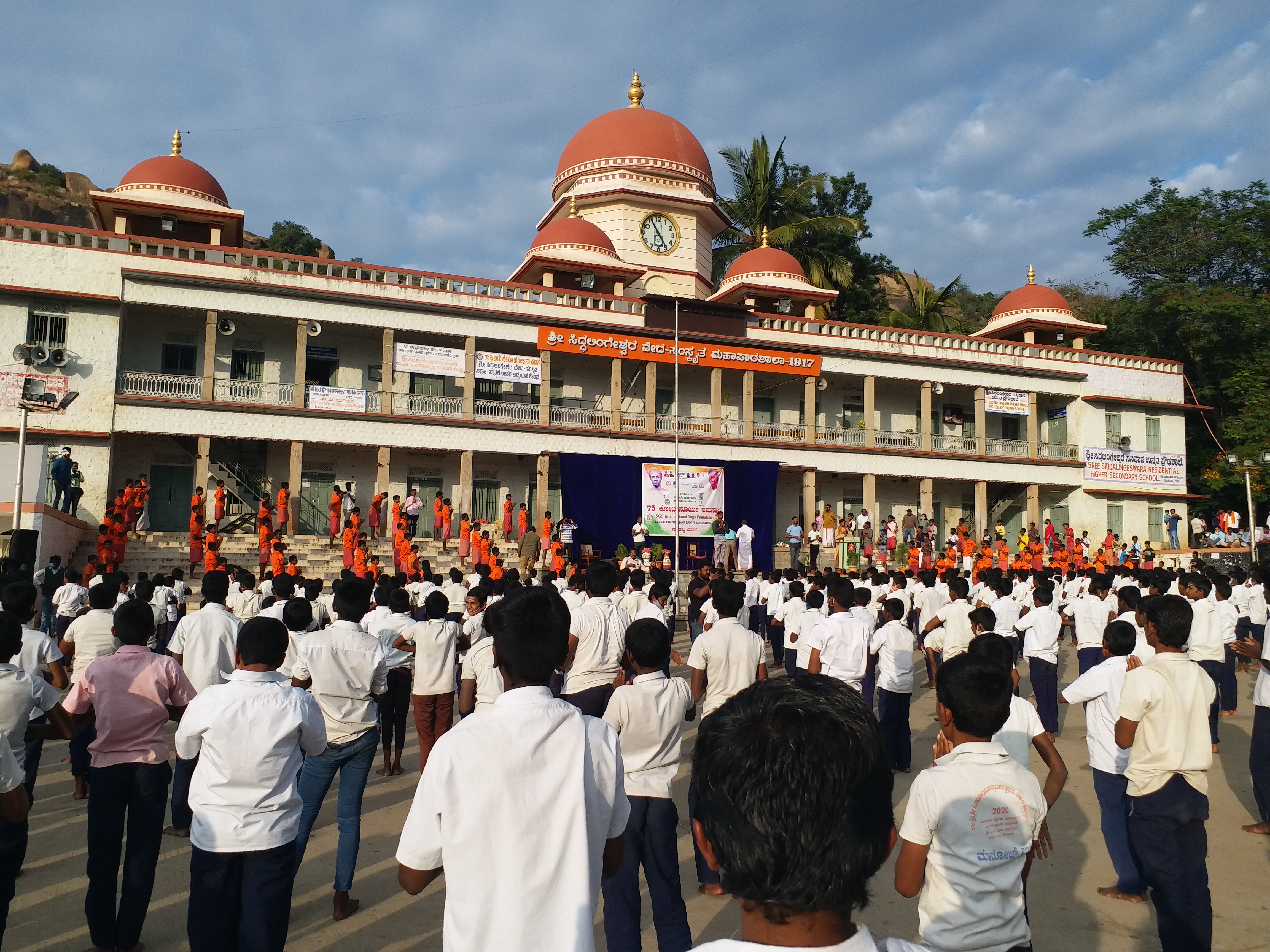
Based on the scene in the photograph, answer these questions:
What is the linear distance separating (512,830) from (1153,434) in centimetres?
3517

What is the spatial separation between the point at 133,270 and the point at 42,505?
7736 mm

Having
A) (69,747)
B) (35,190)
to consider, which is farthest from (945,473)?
(35,190)

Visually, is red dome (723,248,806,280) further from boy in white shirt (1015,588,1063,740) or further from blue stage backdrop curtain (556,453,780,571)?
boy in white shirt (1015,588,1063,740)

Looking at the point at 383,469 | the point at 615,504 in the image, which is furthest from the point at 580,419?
the point at 383,469

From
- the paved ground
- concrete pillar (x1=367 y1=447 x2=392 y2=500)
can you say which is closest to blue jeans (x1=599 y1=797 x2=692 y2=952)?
the paved ground

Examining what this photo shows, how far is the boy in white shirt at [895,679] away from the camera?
308 inches

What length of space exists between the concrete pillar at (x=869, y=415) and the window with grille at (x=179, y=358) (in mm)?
19918

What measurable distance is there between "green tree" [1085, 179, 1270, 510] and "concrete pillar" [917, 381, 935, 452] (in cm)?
1197

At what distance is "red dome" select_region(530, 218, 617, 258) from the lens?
26406 millimetres

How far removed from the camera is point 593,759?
2.57m

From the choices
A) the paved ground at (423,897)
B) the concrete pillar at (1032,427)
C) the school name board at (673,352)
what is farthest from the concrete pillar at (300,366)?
the concrete pillar at (1032,427)

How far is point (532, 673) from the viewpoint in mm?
2660

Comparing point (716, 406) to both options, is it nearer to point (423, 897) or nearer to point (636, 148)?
point (636, 148)

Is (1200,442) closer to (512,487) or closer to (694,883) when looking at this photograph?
(512,487)
